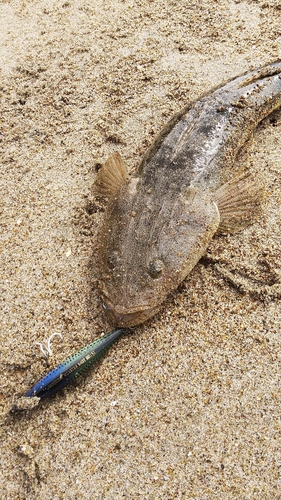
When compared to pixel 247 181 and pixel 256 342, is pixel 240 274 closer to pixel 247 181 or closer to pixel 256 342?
pixel 256 342

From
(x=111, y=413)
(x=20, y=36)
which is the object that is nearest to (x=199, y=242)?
(x=111, y=413)

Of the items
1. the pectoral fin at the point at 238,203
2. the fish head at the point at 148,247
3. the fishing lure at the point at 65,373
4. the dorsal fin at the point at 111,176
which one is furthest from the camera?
the dorsal fin at the point at 111,176

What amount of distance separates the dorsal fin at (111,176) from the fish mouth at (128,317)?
1113 millimetres

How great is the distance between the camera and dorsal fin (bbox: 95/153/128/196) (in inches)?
143

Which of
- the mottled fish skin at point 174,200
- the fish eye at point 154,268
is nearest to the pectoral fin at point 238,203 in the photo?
the mottled fish skin at point 174,200

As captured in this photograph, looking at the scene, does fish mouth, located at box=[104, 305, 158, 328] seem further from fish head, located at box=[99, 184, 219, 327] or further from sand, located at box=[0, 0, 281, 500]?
sand, located at box=[0, 0, 281, 500]

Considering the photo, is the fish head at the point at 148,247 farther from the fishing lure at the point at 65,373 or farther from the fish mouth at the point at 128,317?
the fishing lure at the point at 65,373

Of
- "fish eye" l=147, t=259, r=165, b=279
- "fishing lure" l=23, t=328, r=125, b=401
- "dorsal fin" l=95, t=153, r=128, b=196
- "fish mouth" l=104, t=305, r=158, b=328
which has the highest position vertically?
Result: "dorsal fin" l=95, t=153, r=128, b=196

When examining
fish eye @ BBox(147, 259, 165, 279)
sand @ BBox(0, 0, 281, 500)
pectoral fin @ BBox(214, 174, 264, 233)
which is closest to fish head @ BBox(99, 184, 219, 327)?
fish eye @ BBox(147, 259, 165, 279)

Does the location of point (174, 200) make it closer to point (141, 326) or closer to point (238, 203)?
point (238, 203)

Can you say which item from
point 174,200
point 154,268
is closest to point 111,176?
point 174,200

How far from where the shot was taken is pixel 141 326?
318cm

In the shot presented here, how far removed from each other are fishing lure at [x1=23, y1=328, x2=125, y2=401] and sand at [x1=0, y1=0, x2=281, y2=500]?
11cm

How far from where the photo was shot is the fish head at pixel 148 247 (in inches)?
118
